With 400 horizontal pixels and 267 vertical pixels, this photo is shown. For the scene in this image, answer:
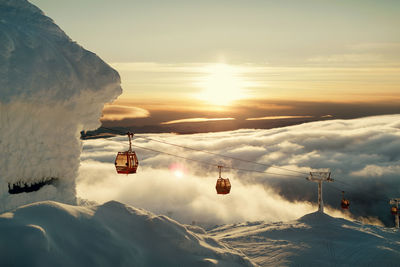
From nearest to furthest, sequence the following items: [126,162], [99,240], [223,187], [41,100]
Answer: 1. [99,240]
2. [41,100]
3. [126,162]
4. [223,187]

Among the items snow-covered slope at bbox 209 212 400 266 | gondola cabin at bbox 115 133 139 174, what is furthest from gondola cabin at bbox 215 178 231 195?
gondola cabin at bbox 115 133 139 174

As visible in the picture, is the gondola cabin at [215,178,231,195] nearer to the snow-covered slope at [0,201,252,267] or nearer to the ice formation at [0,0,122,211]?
the snow-covered slope at [0,201,252,267]

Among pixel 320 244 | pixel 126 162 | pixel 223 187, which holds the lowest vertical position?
pixel 320 244

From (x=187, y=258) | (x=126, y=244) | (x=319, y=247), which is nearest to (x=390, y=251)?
(x=319, y=247)

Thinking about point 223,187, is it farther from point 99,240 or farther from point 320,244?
point 320,244

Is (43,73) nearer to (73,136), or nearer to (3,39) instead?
(3,39)

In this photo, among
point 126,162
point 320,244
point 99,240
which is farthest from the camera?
point 320,244

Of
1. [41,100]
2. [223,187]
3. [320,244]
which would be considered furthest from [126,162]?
[320,244]
